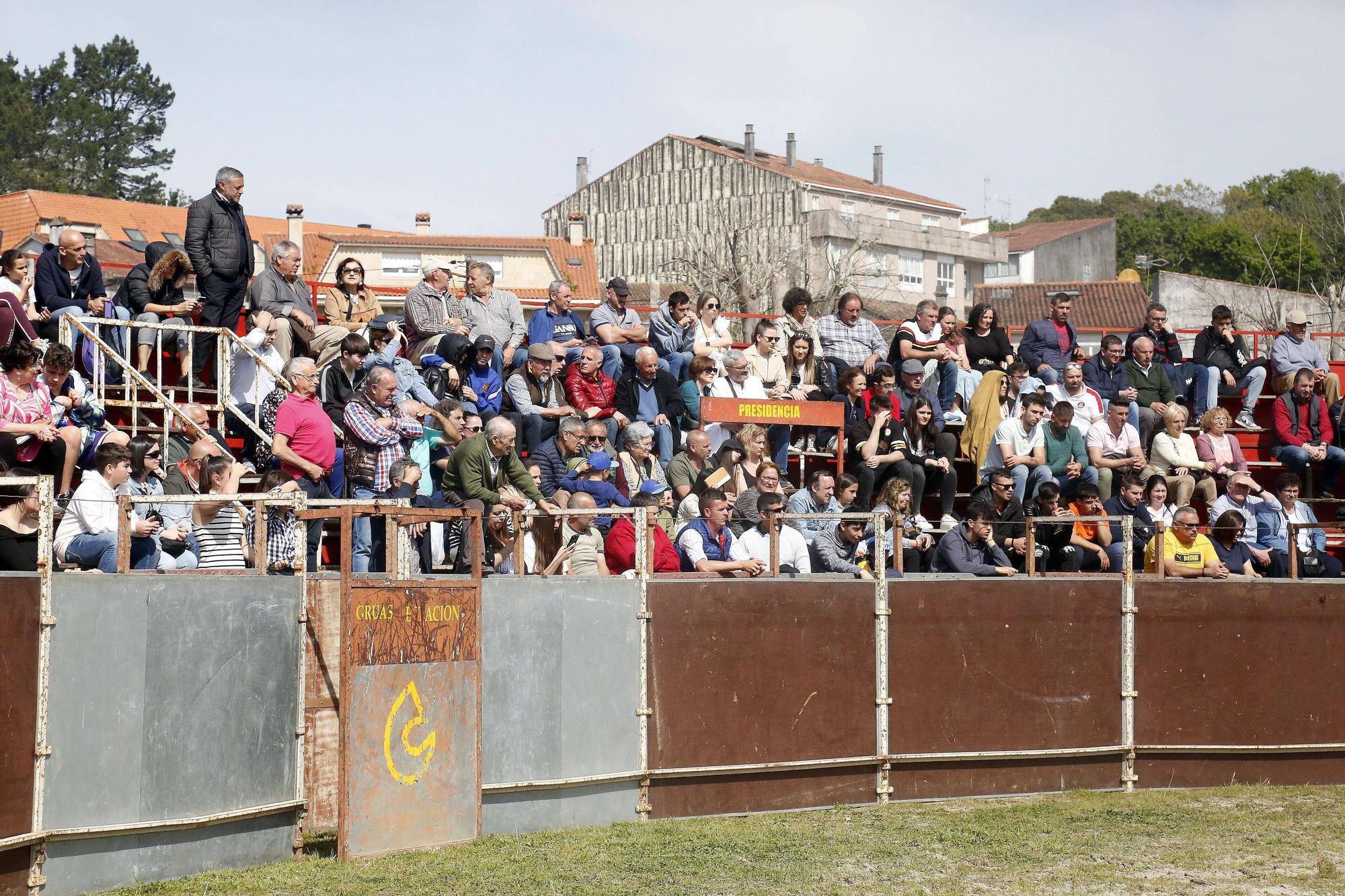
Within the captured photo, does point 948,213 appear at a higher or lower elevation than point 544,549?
higher

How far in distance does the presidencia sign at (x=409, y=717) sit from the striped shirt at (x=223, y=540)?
103cm

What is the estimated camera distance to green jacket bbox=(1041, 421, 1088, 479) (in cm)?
1559

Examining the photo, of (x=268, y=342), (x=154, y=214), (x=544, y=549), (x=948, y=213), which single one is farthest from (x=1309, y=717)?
(x=948, y=213)

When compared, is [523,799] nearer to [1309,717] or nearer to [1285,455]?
[1309,717]

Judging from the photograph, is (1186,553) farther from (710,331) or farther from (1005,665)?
(710,331)

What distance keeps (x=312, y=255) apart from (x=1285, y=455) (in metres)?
45.2

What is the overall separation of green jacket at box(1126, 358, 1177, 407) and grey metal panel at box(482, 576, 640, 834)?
8.01 meters

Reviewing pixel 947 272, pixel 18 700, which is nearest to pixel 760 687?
pixel 18 700

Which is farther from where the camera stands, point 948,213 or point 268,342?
point 948,213

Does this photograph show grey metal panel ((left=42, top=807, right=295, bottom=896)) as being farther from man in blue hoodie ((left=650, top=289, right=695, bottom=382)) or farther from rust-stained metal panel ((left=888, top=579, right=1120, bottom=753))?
man in blue hoodie ((left=650, top=289, right=695, bottom=382))

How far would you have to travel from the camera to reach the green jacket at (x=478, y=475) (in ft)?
38.5

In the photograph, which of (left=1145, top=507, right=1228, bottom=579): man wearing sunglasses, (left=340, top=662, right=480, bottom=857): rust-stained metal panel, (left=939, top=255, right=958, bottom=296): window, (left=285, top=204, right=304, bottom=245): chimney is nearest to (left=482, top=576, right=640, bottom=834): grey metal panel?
(left=340, top=662, right=480, bottom=857): rust-stained metal panel

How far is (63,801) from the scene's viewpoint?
8555mm

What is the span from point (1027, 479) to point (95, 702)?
31.1ft
